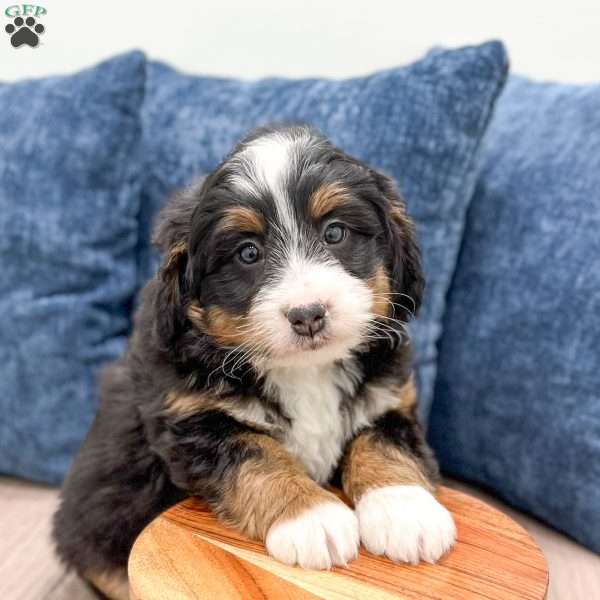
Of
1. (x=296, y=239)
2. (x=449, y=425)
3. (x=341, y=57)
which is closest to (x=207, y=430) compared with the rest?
(x=296, y=239)

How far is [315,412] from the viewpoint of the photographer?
2129 millimetres

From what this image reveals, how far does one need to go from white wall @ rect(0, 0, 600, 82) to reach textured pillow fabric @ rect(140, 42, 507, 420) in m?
0.54

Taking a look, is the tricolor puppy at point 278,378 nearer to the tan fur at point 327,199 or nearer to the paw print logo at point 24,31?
the tan fur at point 327,199

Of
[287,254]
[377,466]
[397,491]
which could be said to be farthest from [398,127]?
[397,491]

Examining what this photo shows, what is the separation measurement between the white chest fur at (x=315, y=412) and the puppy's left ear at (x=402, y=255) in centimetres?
28

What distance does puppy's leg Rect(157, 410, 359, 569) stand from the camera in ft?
5.75

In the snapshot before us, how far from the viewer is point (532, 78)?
338 cm

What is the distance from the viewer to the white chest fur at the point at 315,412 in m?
2.11

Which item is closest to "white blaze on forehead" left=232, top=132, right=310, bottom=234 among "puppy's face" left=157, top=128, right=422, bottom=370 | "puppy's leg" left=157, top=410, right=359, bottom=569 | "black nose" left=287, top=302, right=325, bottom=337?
"puppy's face" left=157, top=128, right=422, bottom=370

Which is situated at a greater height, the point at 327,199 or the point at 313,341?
the point at 327,199

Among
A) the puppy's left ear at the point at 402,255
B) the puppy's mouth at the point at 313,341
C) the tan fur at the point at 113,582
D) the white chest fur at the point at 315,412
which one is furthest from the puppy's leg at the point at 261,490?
the puppy's left ear at the point at 402,255

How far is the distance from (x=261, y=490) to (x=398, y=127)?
157 cm

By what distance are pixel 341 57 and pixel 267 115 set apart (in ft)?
2.57

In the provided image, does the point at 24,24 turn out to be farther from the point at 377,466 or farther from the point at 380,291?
the point at 377,466
